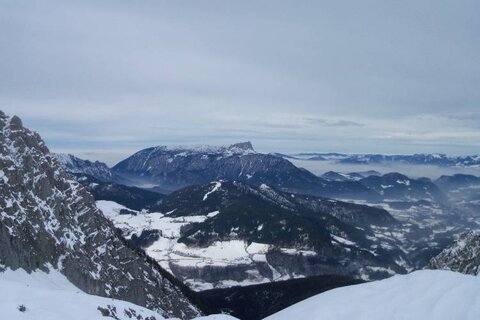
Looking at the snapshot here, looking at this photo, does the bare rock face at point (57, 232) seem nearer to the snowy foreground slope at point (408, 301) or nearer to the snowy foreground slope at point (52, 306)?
the snowy foreground slope at point (52, 306)

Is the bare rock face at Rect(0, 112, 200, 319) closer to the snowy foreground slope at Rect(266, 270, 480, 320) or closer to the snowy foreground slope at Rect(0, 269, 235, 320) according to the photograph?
the snowy foreground slope at Rect(0, 269, 235, 320)

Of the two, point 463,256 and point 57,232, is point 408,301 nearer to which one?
point 57,232

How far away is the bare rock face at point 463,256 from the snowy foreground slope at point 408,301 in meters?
98.1

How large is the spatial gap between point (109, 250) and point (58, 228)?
21498 millimetres

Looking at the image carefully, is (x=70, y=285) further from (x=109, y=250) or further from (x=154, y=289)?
(x=154, y=289)

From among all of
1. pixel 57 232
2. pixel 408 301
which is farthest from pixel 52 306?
pixel 57 232

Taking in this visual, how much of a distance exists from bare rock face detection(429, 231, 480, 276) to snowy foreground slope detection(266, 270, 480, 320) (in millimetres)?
98084

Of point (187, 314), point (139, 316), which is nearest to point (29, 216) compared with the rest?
point (187, 314)

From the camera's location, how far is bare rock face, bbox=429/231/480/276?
142m

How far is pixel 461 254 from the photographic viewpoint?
504 feet

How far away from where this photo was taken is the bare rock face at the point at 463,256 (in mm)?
141750

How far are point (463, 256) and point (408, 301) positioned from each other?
123m

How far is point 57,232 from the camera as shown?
128m

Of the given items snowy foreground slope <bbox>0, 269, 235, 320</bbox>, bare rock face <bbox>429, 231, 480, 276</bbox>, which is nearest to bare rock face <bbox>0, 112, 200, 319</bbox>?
snowy foreground slope <bbox>0, 269, 235, 320</bbox>
